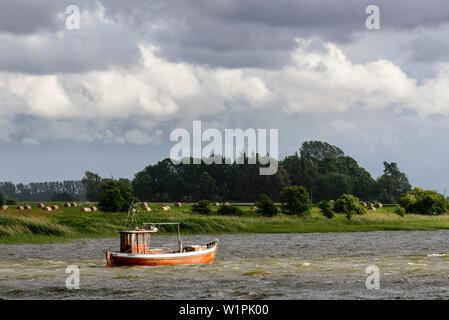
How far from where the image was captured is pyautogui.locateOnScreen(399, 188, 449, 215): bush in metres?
126

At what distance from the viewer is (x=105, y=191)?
318 feet

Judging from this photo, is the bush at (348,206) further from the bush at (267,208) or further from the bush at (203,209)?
the bush at (203,209)

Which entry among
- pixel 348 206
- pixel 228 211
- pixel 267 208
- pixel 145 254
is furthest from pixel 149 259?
pixel 348 206

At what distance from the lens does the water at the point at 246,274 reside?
1356 inches

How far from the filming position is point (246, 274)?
4212 centimetres

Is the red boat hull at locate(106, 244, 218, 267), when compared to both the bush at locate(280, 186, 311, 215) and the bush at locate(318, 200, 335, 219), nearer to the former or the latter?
the bush at locate(280, 186, 311, 215)

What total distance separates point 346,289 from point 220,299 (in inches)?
299

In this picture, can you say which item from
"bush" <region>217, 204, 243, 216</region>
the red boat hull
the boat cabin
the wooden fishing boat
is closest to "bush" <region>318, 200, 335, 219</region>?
"bush" <region>217, 204, 243, 216</region>

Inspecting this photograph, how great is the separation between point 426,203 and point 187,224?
62234 millimetres

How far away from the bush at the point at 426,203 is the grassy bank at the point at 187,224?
21.1 ft

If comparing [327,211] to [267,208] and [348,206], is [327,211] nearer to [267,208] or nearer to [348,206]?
[348,206]

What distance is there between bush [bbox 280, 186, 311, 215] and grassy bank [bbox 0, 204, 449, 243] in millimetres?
1995
